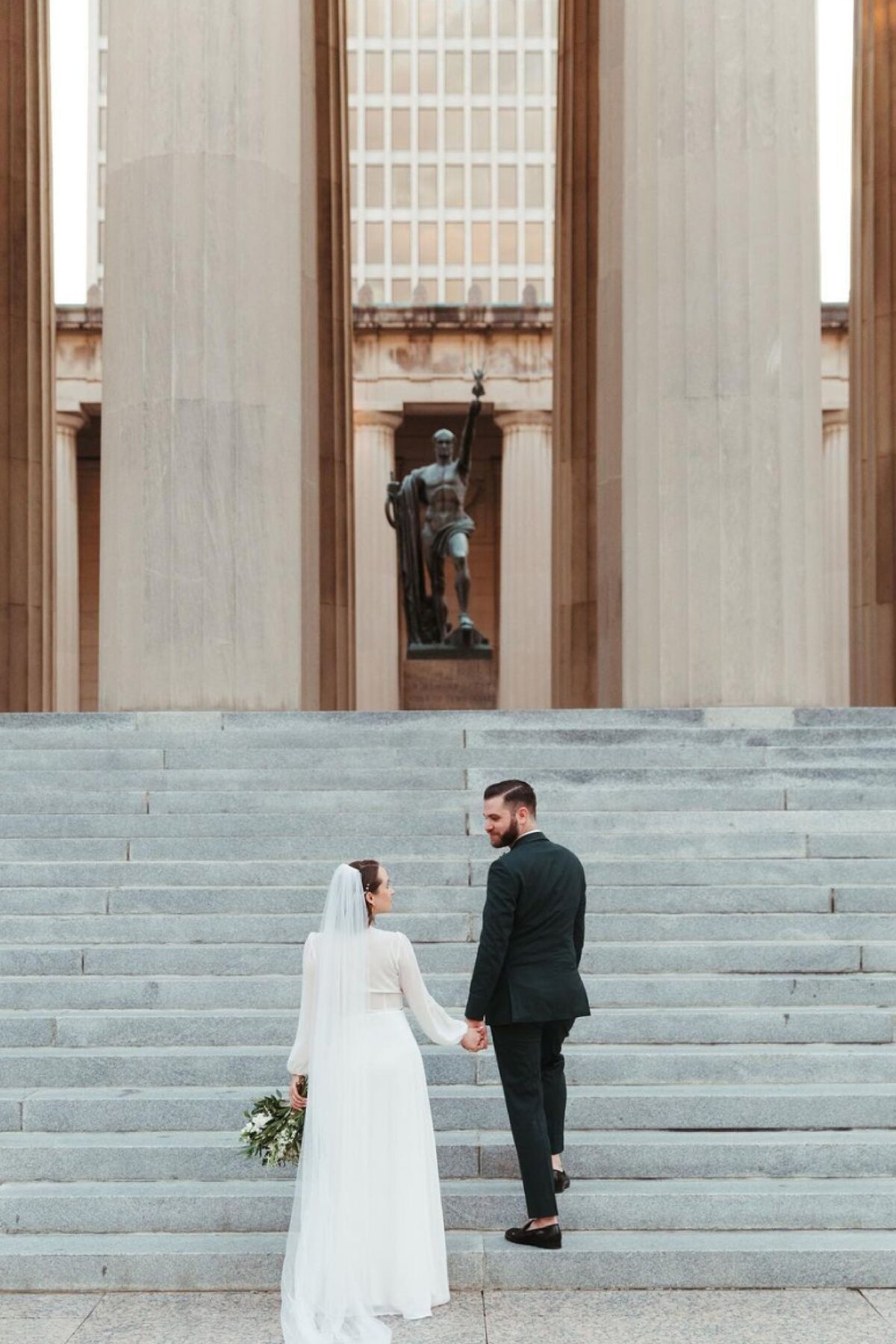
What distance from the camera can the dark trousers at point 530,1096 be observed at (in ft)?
23.6

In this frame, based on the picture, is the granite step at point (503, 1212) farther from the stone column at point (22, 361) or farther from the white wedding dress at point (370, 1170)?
the stone column at point (22, 361)

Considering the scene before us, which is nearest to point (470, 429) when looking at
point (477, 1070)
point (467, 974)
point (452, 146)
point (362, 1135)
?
point (467, 974)

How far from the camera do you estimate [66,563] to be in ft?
151

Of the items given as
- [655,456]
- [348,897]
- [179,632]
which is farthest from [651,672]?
[348,897]

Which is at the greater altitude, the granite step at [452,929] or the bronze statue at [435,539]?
the bronze statue at [435,539]

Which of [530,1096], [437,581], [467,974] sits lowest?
[530,1096]

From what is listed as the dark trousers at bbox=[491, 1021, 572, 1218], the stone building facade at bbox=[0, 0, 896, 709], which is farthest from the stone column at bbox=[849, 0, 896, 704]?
the dark trousers at bbox=[491, 1021, 572, 1218]

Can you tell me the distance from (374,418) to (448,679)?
19293 mm

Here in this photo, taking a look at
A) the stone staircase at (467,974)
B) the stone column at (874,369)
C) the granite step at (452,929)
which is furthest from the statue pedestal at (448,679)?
the granite step at (452,929)

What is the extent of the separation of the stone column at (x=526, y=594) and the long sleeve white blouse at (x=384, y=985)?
1458 inches

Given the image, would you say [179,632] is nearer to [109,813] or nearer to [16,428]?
[109,813]

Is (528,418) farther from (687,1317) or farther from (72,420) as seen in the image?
(687,1317)

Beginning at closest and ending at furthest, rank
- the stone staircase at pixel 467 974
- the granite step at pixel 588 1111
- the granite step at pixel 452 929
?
the stone staircase at pixel 467 974
the granite step at pixel 588 1111
the granite step at pixel 452 929

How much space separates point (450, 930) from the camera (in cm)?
1010
